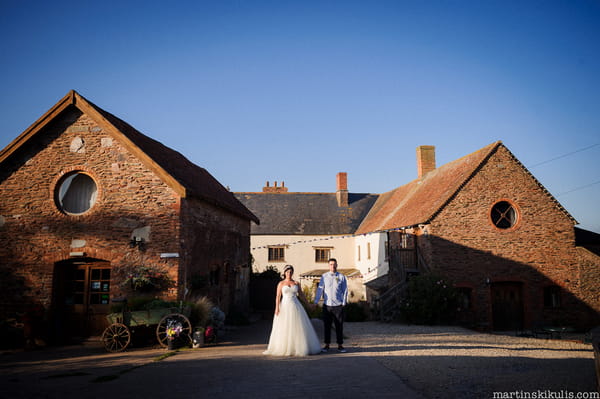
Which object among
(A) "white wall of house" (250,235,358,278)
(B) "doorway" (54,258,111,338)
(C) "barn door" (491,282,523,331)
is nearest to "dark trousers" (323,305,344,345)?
(B) "doorway" (54,258,111,338)

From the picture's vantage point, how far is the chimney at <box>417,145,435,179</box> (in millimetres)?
25250

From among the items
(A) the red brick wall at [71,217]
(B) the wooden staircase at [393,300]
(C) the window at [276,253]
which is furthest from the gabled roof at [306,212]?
(A) the red brick wall at [71,217]

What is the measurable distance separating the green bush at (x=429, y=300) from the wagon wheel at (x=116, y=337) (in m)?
10.7

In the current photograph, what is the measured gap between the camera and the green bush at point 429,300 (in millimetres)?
15555

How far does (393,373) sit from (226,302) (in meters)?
10.7

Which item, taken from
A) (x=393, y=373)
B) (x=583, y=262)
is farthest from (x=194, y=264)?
(x=583, y=262)

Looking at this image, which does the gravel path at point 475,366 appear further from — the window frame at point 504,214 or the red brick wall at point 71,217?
the window frame at point 504,214

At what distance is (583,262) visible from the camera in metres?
17.8

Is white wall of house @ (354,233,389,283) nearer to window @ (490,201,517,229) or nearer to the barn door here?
the barn door

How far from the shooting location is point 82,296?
11.7 meters

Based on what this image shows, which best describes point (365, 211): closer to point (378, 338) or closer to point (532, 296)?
point (532, 296)

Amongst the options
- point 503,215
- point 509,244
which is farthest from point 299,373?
point 503,215

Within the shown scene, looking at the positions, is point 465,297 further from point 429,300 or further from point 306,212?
point 306,212

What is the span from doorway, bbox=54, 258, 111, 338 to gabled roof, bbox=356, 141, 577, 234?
12.8 m
